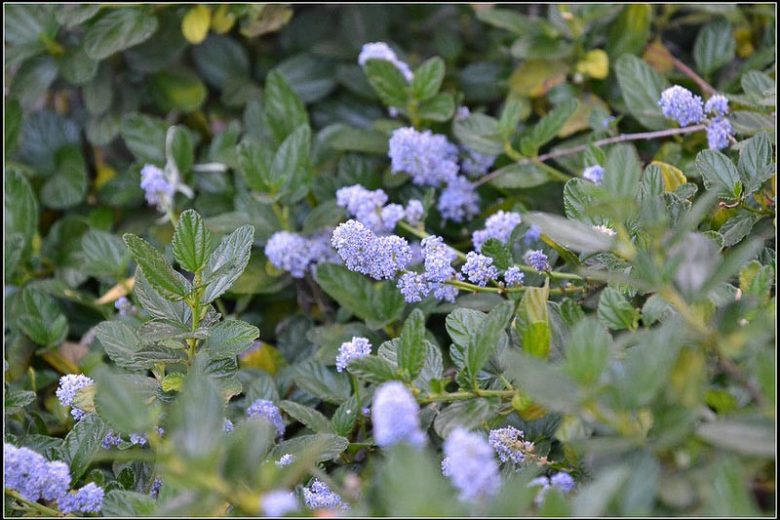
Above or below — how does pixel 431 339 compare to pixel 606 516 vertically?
below

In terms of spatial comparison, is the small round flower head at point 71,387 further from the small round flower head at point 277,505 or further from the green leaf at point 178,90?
the green leaf at point 178,90

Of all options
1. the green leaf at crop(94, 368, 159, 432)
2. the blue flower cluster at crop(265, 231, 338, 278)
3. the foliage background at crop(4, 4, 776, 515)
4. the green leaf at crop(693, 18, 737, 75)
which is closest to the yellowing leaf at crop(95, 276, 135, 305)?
the foliage background at crop(4, 4, 776, 515)

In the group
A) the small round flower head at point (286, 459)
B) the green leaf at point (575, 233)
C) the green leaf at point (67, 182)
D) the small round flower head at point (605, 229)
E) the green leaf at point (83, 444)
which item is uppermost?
the green leaf at point (575, 233)

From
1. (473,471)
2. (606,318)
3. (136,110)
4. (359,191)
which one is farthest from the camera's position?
(136,110)

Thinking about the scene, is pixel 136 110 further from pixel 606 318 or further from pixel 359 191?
pixel 606 318

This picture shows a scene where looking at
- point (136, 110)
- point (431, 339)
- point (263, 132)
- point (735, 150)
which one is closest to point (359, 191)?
point (431, 339)

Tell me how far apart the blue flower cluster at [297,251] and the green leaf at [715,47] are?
728 millimetres

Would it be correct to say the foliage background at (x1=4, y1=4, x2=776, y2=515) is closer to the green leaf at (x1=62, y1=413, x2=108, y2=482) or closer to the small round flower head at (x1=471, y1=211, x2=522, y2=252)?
the green leaf at (x1=62, y1=413, x2=108, y2=482)

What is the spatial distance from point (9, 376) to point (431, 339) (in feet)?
2.07

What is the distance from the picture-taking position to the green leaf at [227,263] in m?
0.99

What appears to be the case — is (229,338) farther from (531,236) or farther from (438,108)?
(438,108)

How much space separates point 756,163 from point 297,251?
0.66 m

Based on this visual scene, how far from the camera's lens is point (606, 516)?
690mm

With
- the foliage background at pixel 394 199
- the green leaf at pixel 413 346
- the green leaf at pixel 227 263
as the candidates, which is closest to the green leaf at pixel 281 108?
the foliage background at pixel 394 199
